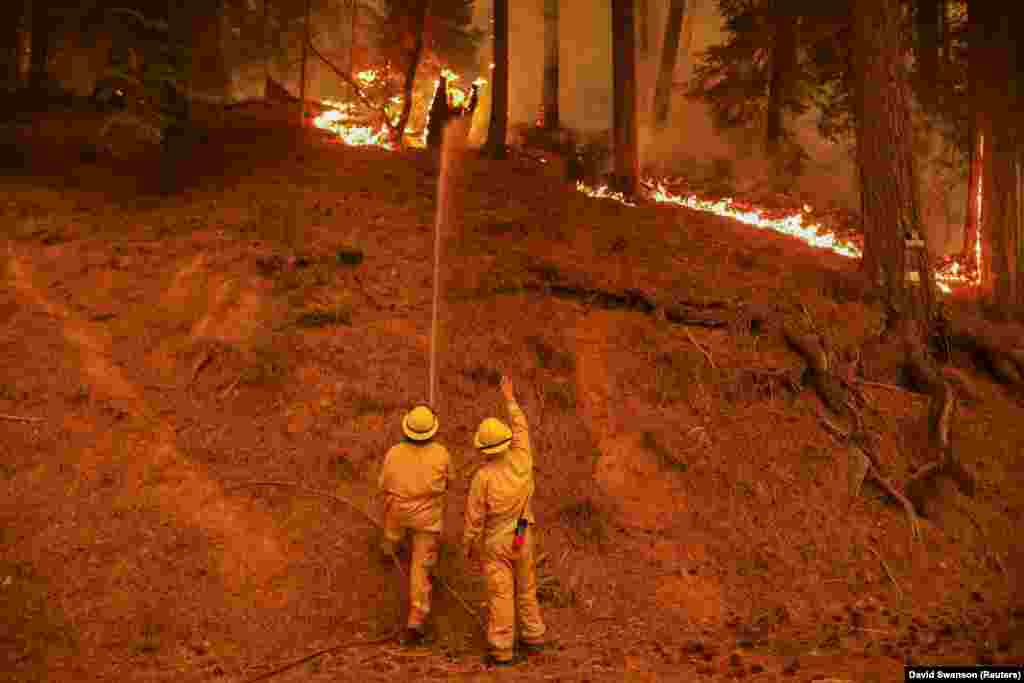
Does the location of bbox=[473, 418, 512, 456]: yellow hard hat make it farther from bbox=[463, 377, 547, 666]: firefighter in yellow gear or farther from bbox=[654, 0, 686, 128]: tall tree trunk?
bbox=[654, 0, 686, 128]: tall tree trunk

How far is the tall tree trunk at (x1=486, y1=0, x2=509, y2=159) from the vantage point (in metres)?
15.8

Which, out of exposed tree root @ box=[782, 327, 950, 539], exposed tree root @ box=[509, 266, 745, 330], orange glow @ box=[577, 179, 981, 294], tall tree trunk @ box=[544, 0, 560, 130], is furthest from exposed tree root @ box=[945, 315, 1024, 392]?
tall tree trunk @ box=[544, 0, 560, 130]

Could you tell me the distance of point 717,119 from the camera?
22125mm

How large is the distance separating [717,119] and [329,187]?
1405 cm

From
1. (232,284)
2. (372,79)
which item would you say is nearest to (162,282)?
(232,284)

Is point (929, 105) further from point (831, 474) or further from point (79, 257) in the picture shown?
point (79, 257)

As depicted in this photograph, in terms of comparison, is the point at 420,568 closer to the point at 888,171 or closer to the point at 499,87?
→ the point at 888,171

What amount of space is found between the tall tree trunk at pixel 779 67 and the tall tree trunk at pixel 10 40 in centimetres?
1846

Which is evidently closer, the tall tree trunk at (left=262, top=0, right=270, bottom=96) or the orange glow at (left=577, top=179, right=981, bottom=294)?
the orange glow at (left=577, top=179, right=981, bottom=294)

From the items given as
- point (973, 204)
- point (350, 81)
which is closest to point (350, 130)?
point (350, 81)

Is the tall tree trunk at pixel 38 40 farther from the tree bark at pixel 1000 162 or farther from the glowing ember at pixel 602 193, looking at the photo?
the tree bark at pixel 1000 162

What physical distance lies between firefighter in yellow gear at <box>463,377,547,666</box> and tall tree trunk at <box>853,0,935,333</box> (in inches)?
293

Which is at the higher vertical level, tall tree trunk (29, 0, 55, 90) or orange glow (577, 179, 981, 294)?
tall tree trunk (29, 0, 55, 90)

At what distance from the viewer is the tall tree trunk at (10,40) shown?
57.0ft
